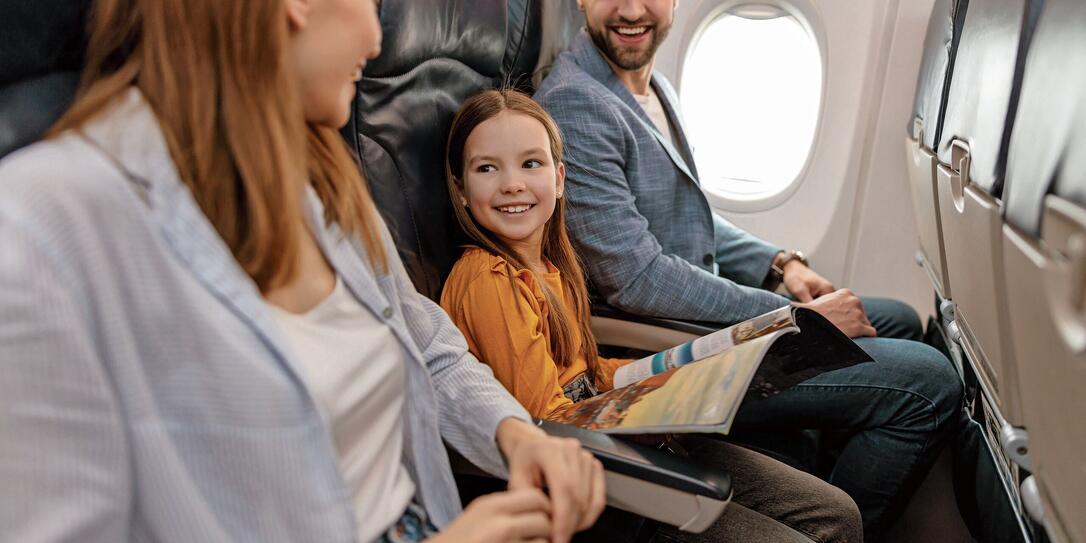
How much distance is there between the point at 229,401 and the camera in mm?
774

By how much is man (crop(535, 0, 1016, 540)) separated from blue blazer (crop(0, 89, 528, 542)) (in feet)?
3.95

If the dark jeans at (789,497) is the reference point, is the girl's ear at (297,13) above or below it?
above

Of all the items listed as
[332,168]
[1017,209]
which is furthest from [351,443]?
[1017,209]

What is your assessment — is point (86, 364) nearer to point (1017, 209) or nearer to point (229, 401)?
point (229, 401)

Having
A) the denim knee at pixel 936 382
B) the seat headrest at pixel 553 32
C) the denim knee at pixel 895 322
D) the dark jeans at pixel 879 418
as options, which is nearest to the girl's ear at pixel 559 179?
the seat headrest at pixel 553 32

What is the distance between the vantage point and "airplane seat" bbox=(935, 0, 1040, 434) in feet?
4.24

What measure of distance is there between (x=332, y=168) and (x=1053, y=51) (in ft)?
2.84

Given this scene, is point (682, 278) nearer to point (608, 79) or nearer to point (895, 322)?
point (608, 79)

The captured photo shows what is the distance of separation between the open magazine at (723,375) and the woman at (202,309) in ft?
→ 0.65

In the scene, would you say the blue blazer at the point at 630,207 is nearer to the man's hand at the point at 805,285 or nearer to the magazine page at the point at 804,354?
the man's hand at the point at 805,285

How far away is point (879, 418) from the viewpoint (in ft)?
6.28

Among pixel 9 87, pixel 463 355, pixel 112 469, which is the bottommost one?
pixel 463 355

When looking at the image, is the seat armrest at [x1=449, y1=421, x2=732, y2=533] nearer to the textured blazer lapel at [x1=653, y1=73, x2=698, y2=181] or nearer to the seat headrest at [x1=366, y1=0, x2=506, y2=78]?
the seat headrest at [x1=366, y1=0, x2=506, y2=78]

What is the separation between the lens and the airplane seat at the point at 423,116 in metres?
1.41
